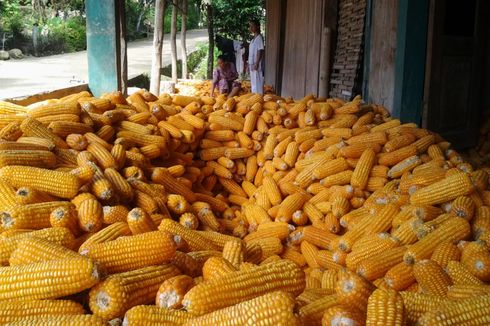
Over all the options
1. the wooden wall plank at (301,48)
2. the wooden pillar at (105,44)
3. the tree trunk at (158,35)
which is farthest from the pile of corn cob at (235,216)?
the tree trunk at (158,35)

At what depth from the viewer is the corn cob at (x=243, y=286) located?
1.59m

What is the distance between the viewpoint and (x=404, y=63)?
18.3 feet

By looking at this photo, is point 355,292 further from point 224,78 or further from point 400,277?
point 224,78

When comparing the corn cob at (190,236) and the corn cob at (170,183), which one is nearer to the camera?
the corn cob at (190,236)

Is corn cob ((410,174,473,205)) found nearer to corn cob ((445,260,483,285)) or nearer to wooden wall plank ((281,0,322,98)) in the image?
corn cob ((445,260,483,285))

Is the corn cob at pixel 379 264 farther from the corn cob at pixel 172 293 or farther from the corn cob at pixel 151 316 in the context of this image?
the corn cob at pixel 151 316

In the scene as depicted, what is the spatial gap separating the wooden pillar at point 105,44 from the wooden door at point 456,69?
13.4 feet

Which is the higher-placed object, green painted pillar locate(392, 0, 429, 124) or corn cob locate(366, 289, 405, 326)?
green painted pillar locate(392, 0, 429, 124)

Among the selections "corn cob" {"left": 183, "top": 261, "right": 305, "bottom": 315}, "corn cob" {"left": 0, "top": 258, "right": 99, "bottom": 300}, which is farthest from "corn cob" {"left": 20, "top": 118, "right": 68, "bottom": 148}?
"corn cob" {"left": 183, "top": 261, "right": 305, "bottom": 315}

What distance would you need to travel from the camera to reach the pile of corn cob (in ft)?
5.41

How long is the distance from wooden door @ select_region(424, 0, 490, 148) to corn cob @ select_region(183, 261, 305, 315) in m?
4.98

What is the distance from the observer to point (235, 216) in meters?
4.40

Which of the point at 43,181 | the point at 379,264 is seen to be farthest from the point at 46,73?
the point at 379,264

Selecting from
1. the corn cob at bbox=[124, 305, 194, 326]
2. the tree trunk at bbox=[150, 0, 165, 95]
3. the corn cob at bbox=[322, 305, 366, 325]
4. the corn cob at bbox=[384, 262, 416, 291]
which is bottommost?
the corn cob at bbox=[384, 262, 416, 291]
